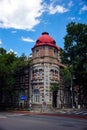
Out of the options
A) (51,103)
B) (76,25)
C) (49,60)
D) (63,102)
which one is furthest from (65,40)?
(63,102)

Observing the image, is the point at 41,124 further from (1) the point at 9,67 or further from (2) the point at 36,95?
(1) the point at 9,67

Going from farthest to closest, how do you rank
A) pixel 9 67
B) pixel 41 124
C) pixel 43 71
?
pixel 43 71 < pixel 9 67 < pixel 41 124

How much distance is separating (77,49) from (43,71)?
499 inches

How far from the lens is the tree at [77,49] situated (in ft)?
121

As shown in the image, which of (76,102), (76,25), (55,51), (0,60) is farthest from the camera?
(76,102)

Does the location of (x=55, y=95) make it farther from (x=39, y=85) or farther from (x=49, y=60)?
(x=49, y=60)

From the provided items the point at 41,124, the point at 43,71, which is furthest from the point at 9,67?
the point at 41,124

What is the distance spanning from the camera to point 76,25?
124ft

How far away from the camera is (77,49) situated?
37656mm

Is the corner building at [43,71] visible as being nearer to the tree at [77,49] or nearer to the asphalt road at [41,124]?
the tree at [77,49]

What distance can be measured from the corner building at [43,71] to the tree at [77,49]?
9.36m

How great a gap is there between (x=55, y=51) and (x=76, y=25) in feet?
46.3

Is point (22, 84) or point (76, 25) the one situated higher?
point (76, 25)

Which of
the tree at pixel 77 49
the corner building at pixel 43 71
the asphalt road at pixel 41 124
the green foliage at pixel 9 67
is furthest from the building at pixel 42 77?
the asphalt road at pixel 41 124
